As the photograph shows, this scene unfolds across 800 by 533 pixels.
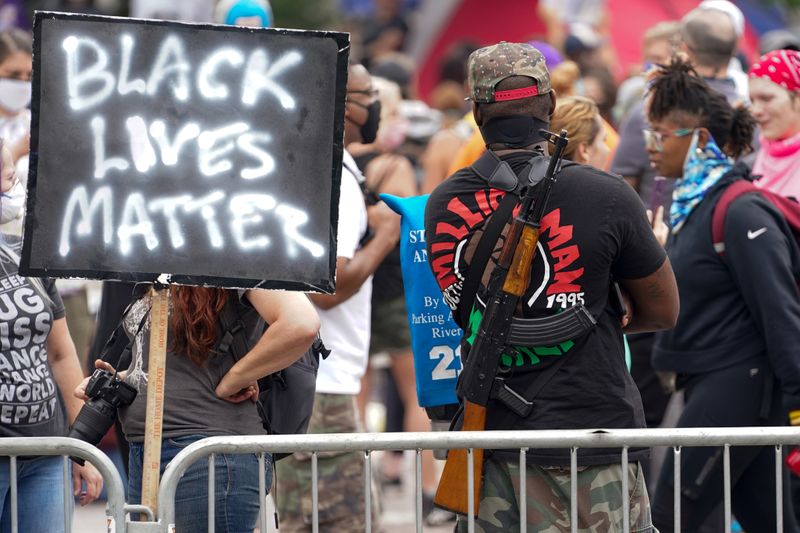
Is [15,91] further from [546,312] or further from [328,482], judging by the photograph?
[546,312]

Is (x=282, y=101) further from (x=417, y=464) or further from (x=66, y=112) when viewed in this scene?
(x=417, y=464)

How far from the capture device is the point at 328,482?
558cm

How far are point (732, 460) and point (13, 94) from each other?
3944 mm

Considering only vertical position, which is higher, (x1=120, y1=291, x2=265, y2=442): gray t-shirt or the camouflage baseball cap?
the camouflage baseball cap

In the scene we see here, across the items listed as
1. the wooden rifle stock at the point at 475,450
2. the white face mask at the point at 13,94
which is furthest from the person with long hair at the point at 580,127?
the white face mask at the point at 13,94

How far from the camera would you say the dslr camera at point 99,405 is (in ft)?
13.7

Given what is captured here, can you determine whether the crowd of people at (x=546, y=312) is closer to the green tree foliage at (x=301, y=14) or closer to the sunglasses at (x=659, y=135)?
the sunglasses at (x=659, y=135)

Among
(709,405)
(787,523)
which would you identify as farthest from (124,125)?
(787,523)

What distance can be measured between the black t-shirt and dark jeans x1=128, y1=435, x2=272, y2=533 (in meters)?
0.75

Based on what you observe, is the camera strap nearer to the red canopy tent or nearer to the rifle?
the rifle

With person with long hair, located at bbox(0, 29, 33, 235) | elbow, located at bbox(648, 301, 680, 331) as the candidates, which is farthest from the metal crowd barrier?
person with long hair, located at bbox(0, 29, 33, 235)

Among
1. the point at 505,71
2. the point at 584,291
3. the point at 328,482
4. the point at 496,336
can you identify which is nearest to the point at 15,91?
the point at 328,482

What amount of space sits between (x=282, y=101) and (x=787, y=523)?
2567 mm

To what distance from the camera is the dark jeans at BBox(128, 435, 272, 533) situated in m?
4.15
